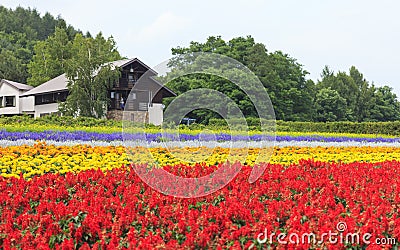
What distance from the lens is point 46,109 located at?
35781 mm

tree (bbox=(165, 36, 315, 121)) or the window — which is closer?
tree (bbox=(165, 36, 315, 121))

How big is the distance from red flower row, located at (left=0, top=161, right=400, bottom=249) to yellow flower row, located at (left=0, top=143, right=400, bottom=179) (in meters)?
1.52

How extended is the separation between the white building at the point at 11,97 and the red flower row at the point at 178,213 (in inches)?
1481

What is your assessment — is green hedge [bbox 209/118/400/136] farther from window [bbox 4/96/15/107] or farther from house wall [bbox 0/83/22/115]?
window [bbox 4/96/15/107]

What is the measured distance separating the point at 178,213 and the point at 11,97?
4205cm

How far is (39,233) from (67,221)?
0.38 m

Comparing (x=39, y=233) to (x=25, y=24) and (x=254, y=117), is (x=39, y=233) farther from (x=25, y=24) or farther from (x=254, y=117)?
(x=25, y=24)

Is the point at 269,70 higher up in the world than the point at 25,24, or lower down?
lower down

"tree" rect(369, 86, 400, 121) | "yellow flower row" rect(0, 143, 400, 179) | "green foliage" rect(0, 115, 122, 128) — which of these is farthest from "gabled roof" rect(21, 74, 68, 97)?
"tree" rect(369, 86, 400, 121)

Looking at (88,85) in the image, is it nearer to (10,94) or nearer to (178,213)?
(10,94)

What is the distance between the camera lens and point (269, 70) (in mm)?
35156

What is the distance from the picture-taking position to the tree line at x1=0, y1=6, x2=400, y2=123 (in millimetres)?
26812

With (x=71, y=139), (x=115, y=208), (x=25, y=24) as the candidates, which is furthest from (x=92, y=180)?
(x=25, y=24)

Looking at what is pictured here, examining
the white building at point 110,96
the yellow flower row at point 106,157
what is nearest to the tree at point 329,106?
the white building at point 110,96
